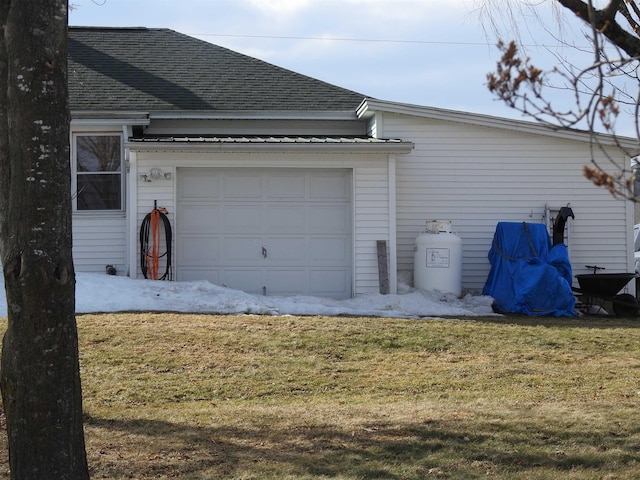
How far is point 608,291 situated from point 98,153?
30.4ft

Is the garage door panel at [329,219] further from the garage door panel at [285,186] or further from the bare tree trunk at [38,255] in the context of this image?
the bare tree trunk at [38,255]

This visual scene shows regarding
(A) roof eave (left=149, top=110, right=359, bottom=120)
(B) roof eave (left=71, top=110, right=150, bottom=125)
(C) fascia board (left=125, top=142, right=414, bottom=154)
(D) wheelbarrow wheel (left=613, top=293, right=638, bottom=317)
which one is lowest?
(D) wheelbarrow wheel (left=613, top=293, right=638, bottom=317)

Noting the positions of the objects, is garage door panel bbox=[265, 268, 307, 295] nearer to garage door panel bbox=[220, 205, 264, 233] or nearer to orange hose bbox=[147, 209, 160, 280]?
garage door panel bbox=[220, 205, 264, 233]

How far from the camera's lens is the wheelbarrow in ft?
47.5

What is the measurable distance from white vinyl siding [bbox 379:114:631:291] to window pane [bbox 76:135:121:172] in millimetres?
4899

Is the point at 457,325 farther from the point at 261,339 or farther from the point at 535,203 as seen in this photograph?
the point at 535,203

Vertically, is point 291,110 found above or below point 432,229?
above

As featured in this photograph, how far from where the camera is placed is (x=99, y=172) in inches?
619

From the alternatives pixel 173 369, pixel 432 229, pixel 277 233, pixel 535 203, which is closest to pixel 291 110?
pixel 277 233

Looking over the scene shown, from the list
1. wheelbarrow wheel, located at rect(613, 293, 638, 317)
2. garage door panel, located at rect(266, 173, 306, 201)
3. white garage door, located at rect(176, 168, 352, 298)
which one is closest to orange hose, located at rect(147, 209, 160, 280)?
white garage door, located at rect(176, 168, 352, 298)

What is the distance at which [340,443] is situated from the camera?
21.8ft

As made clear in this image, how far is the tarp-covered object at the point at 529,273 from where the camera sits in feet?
45.8

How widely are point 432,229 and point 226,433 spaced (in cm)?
846

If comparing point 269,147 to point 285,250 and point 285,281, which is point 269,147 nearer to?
point 285,250
